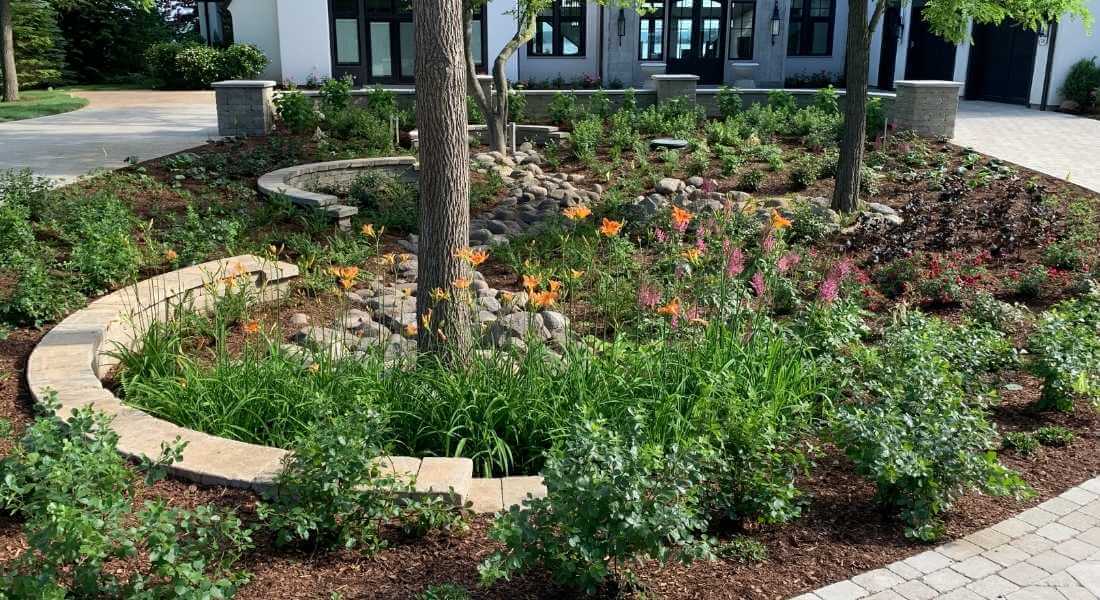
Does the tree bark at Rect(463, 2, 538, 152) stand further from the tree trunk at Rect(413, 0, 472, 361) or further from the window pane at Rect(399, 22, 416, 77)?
the window pane at Rect(399, 22, 416, 77)

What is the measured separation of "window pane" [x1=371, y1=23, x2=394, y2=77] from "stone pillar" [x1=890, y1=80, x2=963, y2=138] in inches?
572

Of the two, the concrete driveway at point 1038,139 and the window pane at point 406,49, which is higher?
the window pane at point 406,49

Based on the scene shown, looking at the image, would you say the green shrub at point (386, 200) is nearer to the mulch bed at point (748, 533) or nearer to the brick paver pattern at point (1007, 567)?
the mulch bed at point (748, 533)

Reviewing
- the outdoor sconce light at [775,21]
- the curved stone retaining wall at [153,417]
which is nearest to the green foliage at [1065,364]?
the curved stone retaining wall at [153,417]

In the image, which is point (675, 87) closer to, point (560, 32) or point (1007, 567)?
point (560, 32)

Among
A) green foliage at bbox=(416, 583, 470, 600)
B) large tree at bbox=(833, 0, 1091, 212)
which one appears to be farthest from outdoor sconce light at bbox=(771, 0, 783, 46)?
green foliage at bbox=(416, 583, 470, 600)

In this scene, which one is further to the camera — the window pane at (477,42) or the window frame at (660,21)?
the window frame at (660,21)

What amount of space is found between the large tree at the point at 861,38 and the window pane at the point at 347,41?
17185 mm

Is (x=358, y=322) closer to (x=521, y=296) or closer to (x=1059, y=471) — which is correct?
(x=521, y=296)

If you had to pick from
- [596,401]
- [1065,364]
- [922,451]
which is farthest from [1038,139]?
[596,401]

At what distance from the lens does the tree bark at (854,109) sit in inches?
348

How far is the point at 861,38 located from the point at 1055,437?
17.7ft

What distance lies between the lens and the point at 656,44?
24516mm

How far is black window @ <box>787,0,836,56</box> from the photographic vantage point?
25.1m
